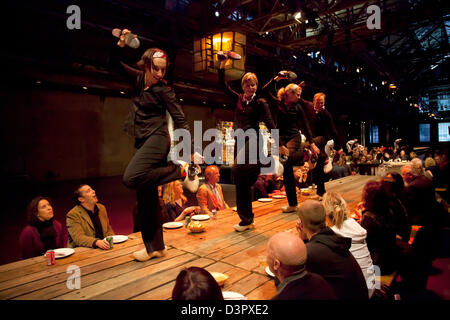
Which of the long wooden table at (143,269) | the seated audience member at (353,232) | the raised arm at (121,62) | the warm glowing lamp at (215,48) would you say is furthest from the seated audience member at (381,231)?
the warm glowing lamp at (215,48)

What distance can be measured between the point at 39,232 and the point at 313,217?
8.57 feet

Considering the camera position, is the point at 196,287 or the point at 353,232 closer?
the point at 196,287

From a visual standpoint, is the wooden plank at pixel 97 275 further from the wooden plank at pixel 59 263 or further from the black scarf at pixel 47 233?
the black scarf at pixel 47 233

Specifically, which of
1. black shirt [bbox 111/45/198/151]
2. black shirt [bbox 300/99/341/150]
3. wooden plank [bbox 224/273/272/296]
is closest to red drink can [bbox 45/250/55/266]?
black shirt [bbox 111/45/198/151]

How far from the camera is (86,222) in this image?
2.86 metres

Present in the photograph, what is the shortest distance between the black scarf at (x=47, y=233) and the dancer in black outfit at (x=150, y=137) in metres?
1.15

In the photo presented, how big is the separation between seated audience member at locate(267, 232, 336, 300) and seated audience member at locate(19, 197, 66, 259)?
94.8 inches

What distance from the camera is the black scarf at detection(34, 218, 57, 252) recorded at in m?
2.80

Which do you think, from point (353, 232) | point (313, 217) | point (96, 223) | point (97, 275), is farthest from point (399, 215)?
point (96, 223)

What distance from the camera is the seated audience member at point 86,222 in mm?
Answer: 2625

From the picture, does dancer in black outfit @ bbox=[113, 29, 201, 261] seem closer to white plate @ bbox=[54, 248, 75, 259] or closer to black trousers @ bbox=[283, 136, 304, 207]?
white plate @ bbox=[54, 248, 75, 259]

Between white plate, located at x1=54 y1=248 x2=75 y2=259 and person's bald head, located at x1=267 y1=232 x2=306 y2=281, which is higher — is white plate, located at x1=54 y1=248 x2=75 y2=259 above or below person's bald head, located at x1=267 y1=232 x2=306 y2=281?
below

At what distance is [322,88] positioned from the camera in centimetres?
1212

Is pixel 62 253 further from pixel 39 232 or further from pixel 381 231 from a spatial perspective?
pixel 381 231
